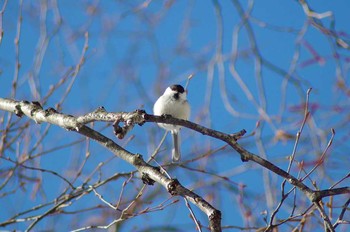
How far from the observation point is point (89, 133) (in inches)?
71.9

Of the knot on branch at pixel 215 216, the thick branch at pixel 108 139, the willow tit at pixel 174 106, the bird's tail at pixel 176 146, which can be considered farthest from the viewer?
the bird's tail at pixel 176 146

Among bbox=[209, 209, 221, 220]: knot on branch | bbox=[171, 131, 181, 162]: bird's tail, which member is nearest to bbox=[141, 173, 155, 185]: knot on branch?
bbox=[209, 209, 221, 220]: knot on branch

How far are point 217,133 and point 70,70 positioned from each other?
5.09ft

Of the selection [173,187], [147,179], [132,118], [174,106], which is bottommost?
[173,187]

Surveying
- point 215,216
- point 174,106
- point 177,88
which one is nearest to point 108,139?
point 215,216

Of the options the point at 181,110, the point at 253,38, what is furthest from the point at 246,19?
the point at 181,110

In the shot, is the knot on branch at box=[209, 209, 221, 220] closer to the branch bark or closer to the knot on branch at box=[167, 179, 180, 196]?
the branch bark

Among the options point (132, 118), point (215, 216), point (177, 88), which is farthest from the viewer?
point (177, 88)

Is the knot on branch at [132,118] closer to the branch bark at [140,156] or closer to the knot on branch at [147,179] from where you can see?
the branch bark at [140,156]

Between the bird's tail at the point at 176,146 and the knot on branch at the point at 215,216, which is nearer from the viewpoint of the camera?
the knot on branch at the point at 215,216

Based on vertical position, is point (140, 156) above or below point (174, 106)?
below

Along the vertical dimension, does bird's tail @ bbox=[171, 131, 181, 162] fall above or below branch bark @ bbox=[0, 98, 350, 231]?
above

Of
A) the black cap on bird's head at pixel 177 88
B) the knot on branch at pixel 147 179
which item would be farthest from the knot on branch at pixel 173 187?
the black cap on bird's head at pixel 177 88

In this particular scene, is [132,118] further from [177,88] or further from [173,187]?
[177,88]
